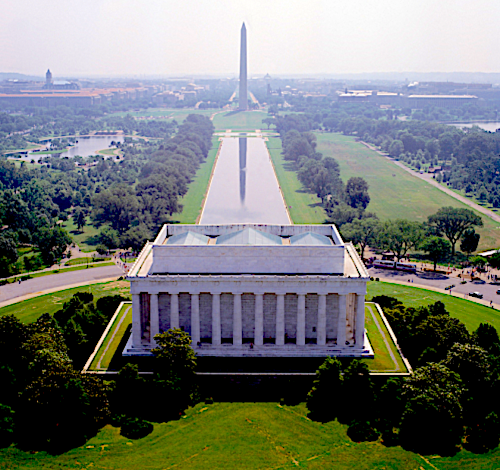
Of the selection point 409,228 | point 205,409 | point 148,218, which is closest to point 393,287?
point 409,228

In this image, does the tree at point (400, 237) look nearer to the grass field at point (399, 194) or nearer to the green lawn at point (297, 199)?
the grass field at point (399, 194)

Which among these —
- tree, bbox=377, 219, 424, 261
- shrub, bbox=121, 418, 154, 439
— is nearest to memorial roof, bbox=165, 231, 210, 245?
shrub, bbox=121, 418, 154, 439

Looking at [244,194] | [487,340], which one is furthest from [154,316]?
[244,194]

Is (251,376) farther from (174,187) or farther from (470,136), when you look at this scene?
(470,136)

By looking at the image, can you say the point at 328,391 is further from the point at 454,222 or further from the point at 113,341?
the point at 454,222

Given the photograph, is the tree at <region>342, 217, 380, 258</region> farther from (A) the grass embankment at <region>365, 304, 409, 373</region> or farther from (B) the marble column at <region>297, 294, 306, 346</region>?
(B) the marble column at <region>297, 294, 306, 346</region>

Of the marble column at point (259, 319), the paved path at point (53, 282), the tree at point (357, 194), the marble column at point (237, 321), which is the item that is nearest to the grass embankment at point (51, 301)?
the paved path at point (53, 282)

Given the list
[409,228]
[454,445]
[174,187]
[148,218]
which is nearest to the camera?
[454,445]

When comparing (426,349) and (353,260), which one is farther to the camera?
(353,260)
